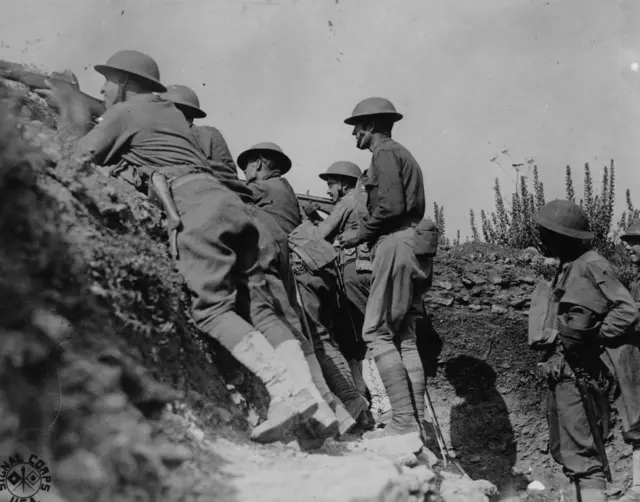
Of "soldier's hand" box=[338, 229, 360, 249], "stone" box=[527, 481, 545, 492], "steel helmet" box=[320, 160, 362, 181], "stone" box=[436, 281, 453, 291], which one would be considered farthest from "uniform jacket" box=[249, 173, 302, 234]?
"stone" box=[527, 481, 545, 492]

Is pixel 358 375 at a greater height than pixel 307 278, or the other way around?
pixel 307 278

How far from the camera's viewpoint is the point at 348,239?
6691mm

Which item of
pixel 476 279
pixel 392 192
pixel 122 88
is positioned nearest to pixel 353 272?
pixel 392 192

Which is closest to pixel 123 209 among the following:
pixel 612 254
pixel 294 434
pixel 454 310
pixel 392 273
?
pixel 294 434

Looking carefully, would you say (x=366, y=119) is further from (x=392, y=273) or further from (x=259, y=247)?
(x=259, y=247)

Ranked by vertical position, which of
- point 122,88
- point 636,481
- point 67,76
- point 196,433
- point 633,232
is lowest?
point 636,481

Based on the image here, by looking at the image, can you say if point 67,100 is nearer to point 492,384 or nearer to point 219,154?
point 219,154

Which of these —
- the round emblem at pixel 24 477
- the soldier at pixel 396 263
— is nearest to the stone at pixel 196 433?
the round emblem at pixel 24 477

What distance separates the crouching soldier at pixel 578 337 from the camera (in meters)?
5.12

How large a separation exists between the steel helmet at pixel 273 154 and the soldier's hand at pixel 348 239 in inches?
33.4

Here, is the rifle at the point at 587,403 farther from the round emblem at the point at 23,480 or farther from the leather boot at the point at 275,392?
the round emblem at the point at 23,480

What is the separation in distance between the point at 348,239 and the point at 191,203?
7.73ft

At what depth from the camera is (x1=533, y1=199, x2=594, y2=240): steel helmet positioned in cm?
545

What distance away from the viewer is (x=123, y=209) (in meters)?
4.61
